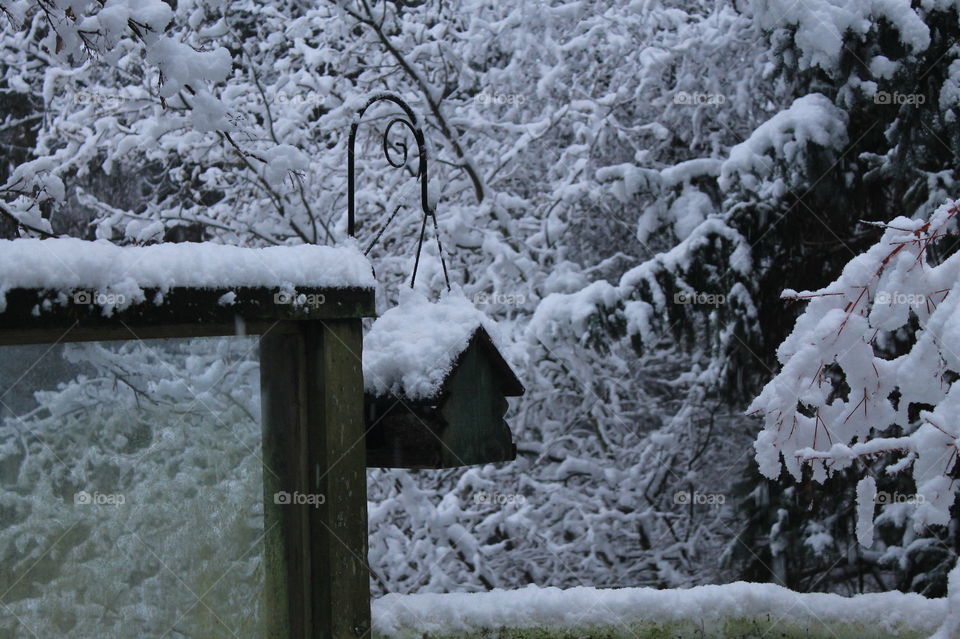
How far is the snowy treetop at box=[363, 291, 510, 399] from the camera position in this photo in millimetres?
2365

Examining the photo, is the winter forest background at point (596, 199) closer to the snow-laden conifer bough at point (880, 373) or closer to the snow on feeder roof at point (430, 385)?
the snow on feeder roof at point (430, 385)

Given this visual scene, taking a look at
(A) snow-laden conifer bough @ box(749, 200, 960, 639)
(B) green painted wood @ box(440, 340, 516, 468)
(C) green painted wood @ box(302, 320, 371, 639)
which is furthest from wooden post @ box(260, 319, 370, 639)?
(A) snow-laden conifer bough @ box(749, 200, 960, 639)

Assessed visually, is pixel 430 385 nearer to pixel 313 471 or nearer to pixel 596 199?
pixel 313 471

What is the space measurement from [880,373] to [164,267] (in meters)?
1.69

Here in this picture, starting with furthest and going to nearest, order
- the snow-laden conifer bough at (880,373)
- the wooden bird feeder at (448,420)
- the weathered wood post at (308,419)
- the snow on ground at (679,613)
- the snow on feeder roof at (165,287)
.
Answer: the snow on ground at (679,613) → the wooden bird feeder at (448,420) → the snow-laden conifer bough at (880,373) → the weathered wood post at (308,419) → the snow on feeder roof at (165,287)

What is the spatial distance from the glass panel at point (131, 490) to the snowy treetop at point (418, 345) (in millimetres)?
379

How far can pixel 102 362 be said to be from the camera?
1.86 metres

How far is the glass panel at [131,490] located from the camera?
1751mm

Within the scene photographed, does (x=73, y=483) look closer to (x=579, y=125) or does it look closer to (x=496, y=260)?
(x=496, y=260)

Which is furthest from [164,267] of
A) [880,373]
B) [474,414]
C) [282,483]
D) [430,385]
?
[880,373]

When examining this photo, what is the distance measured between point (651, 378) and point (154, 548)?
213 inches

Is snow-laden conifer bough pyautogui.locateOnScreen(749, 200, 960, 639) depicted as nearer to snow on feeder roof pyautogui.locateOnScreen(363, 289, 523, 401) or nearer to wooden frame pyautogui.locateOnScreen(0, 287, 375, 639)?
snow on feeder roof pyautogui.locateOnScreen(363, 289, 523, 401)

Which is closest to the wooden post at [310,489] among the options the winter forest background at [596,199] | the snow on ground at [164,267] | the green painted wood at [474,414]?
the snow on ground at [164,267]

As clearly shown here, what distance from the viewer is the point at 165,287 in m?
1.86
